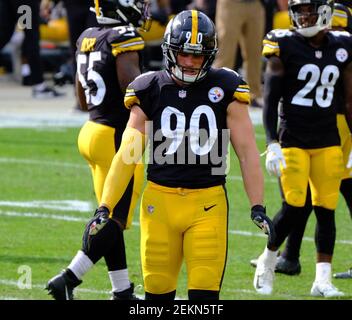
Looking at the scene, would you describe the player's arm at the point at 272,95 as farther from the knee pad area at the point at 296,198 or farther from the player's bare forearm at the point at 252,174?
the player's bare forearm at the point at 252,174

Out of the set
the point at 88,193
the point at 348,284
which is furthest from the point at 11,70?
the point at 348,284

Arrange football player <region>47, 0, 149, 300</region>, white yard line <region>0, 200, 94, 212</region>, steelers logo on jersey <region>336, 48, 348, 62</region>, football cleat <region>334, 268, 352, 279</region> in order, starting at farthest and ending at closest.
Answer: white yard line <region>0, 200, 94, 212</region>
football cleat <region>334, 268, 352, 279</region>
steelers logo on jersey <region>336, 48, 348, 62</region>
football player <region>47, 0, 149, 300</region>

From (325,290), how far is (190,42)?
214cm

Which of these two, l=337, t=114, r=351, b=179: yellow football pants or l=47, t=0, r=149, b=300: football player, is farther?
l=337, t=114, r=351, b=179: yellow football pants

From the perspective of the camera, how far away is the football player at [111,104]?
6.80 metres

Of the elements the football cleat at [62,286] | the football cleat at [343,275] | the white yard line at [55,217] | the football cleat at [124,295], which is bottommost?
the white yard line at [55,217]

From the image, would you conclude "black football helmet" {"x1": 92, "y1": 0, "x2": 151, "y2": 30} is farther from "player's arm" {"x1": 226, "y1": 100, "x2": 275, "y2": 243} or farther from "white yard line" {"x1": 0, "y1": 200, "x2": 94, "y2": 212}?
"white yard line" {"x1": 0, "y1": 200, "x2": 94, "y2": 212}

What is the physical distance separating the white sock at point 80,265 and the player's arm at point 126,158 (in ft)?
2.94

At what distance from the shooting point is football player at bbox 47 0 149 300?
6797mm

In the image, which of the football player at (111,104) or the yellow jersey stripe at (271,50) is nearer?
the football player at (111,104)

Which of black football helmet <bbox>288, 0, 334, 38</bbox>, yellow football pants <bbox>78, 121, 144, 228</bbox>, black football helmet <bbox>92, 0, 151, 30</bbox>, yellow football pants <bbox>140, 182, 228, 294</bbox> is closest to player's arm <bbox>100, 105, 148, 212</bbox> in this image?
yellow football pants <bbox>140, 182, 228, 294</bbox>

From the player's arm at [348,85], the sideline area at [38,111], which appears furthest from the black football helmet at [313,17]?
the sideline area at [38,111]

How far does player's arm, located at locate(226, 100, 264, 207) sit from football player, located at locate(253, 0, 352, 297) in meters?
1.54
